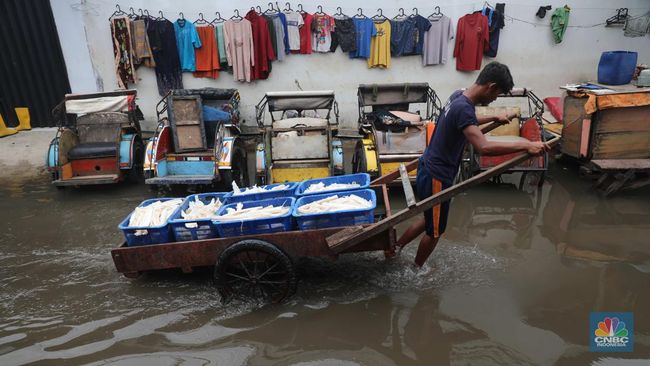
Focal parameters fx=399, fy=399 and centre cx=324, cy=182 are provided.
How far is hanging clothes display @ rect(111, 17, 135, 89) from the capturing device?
28.3 feet

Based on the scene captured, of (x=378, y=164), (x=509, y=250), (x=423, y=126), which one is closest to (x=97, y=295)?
(x=378, y=164)

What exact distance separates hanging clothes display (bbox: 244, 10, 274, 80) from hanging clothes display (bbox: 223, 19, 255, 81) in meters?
0.09

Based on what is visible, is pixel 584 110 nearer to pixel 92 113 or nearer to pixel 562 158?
pixel 562 158

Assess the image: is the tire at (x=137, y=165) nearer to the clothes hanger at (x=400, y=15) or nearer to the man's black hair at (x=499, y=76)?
the man's black hair at (x=499, y=76)

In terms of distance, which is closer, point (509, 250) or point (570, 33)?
point (509, 250)

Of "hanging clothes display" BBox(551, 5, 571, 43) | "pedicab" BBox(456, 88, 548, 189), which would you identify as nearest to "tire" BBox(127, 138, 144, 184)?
"pedicab" BBox(456, 88, 548, 189)

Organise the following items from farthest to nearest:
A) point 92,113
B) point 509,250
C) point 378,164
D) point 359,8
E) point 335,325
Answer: point 359,8 → point 92,113 → point 378,164 → point 509,250 → point 335,325

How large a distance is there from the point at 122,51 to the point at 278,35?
3473 mm

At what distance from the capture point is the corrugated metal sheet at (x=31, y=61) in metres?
8.97

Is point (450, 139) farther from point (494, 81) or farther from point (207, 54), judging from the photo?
point (207, 54)

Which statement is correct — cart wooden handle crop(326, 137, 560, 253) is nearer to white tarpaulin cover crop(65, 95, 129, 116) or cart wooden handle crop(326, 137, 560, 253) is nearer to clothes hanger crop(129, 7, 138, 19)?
white tarpaulin cover crop(65, 95, 129, 116)

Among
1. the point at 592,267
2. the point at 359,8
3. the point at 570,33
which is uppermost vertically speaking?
the point at 359,8

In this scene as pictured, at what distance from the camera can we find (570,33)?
9.04 metres

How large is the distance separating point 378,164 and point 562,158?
151 inches
